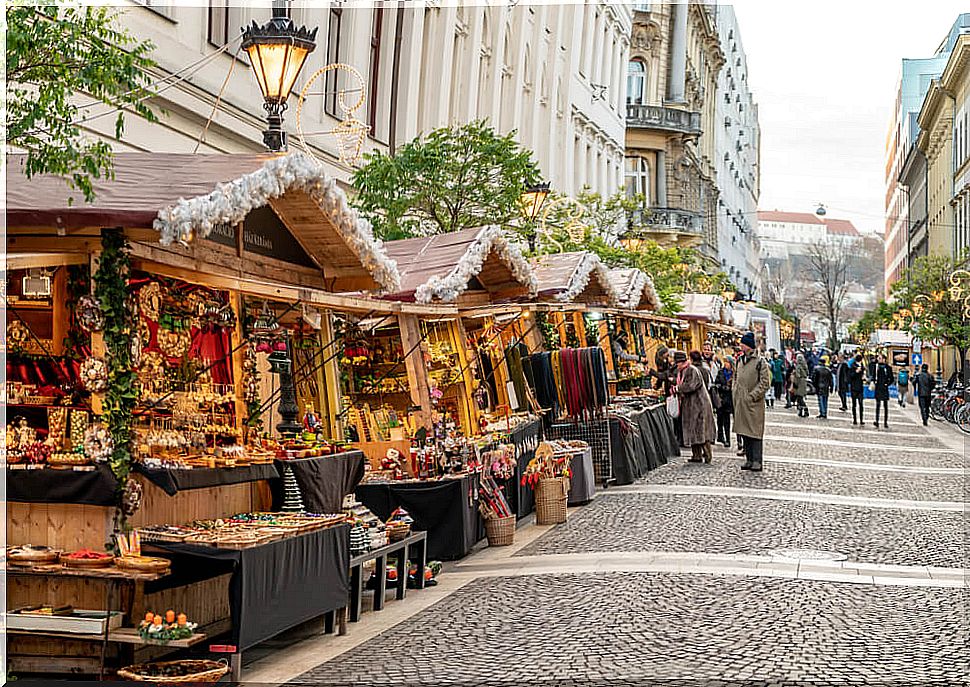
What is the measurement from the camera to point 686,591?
10.9 meters

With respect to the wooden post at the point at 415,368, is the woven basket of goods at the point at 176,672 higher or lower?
lower

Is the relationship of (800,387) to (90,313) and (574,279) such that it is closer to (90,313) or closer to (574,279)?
(574,279)

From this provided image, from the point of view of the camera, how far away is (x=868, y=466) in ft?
75.0

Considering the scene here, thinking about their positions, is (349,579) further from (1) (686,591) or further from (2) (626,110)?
(2) (626,110)

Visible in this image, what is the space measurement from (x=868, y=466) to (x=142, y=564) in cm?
1721

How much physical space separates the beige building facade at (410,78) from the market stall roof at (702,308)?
19.3ft

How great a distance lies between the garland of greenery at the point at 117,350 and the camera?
8516 mm

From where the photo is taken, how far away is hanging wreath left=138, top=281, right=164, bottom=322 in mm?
9781

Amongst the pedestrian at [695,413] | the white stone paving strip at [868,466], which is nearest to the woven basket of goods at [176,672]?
the pedestrian at [695,413]

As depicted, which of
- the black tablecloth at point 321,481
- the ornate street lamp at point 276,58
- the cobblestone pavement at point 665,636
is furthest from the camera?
the black tablecloth at point 321,481

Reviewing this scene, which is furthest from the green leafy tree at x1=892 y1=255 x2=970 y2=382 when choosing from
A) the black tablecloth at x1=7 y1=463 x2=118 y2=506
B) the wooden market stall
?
the black tablecloth at x1=7 y1=463 x2=118 y2=506

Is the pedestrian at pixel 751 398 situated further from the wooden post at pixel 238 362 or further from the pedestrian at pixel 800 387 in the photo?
the pedestrian at pixel 800 387

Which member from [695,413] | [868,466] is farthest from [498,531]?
[868,466]

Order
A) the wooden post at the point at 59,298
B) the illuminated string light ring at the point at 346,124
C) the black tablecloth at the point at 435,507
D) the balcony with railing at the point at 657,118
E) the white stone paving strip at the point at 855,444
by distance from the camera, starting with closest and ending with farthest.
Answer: the wooden post at the point at 59,298
the black tablecloth at the point at 435,507
the illuminated string light ring at the point at 346,124
the white stone paving strip at the point at 855,444
the balcony with railing at the point at 657,118
